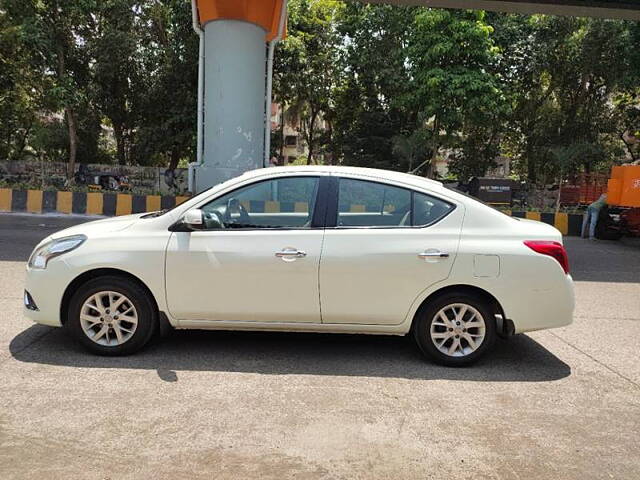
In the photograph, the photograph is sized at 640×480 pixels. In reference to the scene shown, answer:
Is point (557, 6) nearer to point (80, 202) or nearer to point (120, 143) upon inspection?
point (80, 202)

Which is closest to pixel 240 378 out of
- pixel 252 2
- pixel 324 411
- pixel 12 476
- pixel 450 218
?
pixel 324 411

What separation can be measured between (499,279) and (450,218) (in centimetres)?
63

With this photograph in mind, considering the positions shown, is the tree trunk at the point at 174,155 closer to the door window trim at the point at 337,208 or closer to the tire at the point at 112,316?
the tire at the point at 112,316

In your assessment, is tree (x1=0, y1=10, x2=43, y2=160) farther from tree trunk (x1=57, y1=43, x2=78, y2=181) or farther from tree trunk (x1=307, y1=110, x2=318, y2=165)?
tree trunk (x1=307, y1=110, x2=318, y2=165)

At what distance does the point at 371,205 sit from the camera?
475cm

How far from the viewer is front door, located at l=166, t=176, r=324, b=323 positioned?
4508mm

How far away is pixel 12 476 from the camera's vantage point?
2.89 metres

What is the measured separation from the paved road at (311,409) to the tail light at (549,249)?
0.96 m

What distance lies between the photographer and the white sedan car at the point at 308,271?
4.52 m

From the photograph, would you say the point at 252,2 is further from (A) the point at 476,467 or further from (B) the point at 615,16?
(A) the point at 476,467

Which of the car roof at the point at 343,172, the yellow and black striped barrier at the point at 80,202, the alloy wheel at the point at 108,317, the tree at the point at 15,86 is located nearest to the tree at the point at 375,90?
the yellow and black striped barrier at the point at 80,202

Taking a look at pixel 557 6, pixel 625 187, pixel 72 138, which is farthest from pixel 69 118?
pixel 625 187

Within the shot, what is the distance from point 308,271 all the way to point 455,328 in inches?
51.3

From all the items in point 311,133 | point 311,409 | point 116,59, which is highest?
point 116,59
